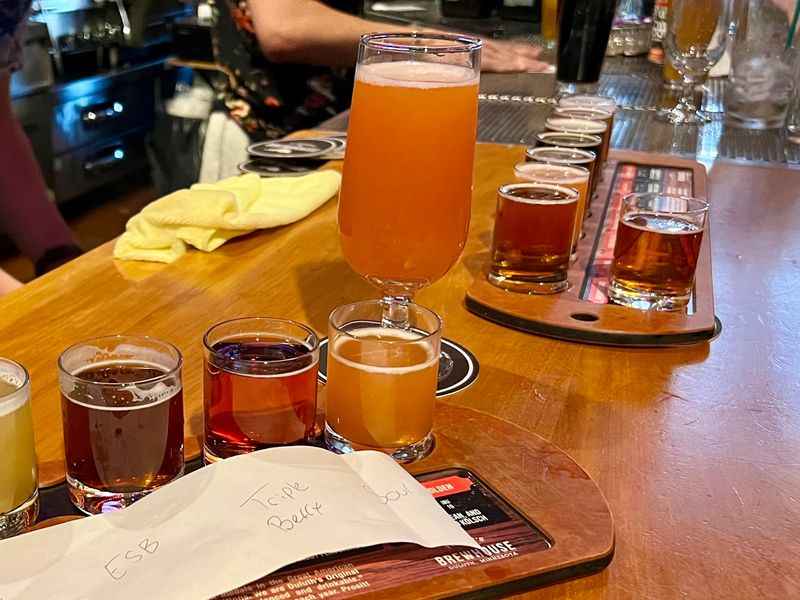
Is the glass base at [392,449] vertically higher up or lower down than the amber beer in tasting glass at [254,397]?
lower down

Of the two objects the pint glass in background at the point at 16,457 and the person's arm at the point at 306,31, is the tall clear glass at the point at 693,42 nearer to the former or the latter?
the person's arm at the point at 306,31

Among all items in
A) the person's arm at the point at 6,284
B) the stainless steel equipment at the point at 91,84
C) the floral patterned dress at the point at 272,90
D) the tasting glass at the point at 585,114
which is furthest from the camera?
the stainless steel equipment at the point at 91,84

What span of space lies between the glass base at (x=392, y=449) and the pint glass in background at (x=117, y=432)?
12cm

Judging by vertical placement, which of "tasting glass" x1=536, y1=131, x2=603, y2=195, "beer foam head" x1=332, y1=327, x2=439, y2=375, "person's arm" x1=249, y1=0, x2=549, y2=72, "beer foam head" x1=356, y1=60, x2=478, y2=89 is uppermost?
"beer foam head" x1=356, y1=60, x2=478, y2=89

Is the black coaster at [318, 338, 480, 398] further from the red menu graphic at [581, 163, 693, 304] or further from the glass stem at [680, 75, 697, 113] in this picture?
the glass stem at [680, 75, 697, 113]

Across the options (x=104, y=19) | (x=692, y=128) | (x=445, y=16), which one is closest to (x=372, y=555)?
(x=692, y=128)

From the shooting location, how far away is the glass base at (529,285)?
1057 millimetres

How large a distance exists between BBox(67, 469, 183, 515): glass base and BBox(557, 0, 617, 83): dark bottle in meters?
1.59

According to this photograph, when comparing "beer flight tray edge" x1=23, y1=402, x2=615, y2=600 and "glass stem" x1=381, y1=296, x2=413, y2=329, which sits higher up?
"glass stem" x1=381, y1=296, x2=413, y2=329

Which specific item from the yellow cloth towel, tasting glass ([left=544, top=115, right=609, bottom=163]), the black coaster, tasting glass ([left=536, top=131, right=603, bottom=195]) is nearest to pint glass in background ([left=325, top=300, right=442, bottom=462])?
the black coaster

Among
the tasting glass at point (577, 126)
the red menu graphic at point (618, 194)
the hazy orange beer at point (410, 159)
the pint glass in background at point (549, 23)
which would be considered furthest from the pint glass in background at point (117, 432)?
the pint glass in background at point (549, 23)

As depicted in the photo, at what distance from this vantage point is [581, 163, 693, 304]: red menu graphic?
110 centimetres

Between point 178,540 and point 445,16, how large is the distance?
296 centimetres

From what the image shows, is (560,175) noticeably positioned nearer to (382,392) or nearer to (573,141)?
(573,141)
